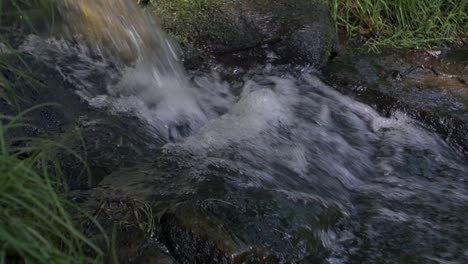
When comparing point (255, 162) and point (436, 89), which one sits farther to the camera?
point (436, 89)

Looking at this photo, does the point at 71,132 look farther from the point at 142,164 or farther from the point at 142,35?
the point at 142,35

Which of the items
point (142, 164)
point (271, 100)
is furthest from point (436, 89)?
point (142, 164)

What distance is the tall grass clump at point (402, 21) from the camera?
4.83 m

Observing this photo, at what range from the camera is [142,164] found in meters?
2.77

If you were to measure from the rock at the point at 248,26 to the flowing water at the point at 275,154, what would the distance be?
6.2 inches

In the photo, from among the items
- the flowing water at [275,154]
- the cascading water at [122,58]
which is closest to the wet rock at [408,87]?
the flowing water at [275,154]

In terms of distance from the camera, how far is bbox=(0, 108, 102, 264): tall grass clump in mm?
1714

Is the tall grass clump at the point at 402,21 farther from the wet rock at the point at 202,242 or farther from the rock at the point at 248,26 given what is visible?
the wet rock at the point at 202,242

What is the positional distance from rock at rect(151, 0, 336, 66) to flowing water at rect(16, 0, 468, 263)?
0.52ft

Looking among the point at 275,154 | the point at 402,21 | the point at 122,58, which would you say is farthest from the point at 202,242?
the point at 402,21

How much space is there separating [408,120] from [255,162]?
1.32m

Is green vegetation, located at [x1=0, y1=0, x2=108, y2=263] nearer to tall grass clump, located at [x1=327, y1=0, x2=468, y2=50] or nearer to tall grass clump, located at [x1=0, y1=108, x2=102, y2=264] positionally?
tall grass clump, located at [x1=0, y1=108, x2=102, y2=264]

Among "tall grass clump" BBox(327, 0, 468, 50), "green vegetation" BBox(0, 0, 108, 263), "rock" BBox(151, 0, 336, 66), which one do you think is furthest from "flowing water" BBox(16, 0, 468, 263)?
"tall grass clump" BBox(327, 0, 468, 50)

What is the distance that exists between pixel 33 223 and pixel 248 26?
272cm
